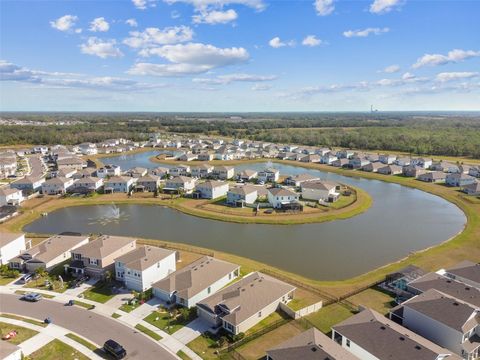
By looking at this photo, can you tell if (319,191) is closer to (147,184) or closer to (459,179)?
(459,179)

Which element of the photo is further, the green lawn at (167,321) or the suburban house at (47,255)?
the suburban house at (47,255)

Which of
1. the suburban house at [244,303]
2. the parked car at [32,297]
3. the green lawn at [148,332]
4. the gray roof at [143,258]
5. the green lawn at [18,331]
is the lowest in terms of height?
the green lawn at [18,331]

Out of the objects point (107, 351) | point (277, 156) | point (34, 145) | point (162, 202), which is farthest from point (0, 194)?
point (34, 145)

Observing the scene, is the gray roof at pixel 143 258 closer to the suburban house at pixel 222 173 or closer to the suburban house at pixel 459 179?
the suburban house at pixel 222 173

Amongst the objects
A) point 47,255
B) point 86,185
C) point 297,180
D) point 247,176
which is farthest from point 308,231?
point 86,185

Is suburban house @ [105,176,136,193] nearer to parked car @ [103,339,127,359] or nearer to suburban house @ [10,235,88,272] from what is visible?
suburban house @ [10,235,88,272]

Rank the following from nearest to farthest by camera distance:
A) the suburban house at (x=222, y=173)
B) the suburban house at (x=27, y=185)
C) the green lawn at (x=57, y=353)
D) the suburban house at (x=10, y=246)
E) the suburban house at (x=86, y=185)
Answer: the green lawn at (x=57, y=353), the suburban house at (x=10, y=246), the suburban house at (x=86, y=185), the suburban house at (x=27, y=185), the suburban house at (x=222, y=173)

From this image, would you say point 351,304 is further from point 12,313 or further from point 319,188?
point 319,188

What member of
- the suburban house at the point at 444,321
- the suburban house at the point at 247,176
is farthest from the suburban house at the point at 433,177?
the suburban house at the point at 444,321
